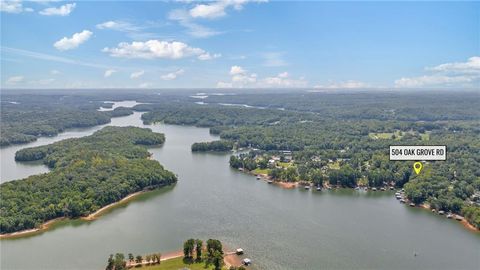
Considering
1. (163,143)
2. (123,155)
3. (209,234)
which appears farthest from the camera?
(163,143)

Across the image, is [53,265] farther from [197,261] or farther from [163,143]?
[163,143]

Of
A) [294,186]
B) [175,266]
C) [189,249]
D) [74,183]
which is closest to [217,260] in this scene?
[189,249]

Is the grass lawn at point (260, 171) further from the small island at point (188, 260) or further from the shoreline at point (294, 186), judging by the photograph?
the small island at point (188, 260)

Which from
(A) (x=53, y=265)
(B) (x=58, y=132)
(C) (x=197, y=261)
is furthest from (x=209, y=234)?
(B) (x=58, y=132)

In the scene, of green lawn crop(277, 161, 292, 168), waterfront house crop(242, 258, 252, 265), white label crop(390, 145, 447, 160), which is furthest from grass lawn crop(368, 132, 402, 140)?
waterfront house crop(242, 258, 252, 265)

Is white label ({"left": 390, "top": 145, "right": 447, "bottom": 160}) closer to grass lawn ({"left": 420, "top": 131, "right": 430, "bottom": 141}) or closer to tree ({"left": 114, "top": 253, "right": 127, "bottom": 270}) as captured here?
tree ({"left": 114, "top": 253, "right": 127, "bottom": 270})

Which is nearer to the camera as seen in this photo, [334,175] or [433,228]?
[433,228]
